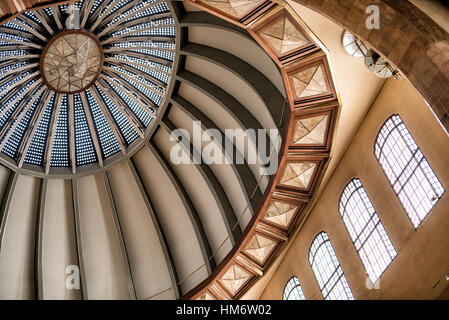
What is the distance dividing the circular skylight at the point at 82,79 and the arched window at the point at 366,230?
7.92 metres

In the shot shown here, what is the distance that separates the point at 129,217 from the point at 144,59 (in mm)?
5966

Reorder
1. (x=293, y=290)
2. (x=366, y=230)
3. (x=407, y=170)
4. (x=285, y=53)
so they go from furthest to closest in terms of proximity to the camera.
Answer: (x=293, y=290)
(x=366, y=230)
(x=285, y=53)
(x=407, y=170)

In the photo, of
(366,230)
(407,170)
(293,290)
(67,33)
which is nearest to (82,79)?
(67,33)

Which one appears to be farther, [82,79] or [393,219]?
[82,79]

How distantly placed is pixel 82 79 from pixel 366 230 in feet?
38.9

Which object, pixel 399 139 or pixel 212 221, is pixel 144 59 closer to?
pixel 212 221

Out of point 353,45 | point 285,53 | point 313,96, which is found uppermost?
point 285,53

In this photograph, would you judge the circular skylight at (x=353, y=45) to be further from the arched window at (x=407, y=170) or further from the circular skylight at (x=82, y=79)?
the circular skylight at (x=82, y=79)

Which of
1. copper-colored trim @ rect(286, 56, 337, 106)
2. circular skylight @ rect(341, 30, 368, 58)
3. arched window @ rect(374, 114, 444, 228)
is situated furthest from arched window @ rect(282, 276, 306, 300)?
circular skylight @ rect(341, 30, 368, 58)

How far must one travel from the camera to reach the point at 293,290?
1502 centimetres

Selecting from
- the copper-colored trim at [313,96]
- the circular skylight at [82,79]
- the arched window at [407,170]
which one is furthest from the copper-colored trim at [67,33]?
the arched window at [407,170]

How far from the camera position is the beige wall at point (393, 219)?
375 inches

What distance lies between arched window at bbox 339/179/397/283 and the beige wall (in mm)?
192

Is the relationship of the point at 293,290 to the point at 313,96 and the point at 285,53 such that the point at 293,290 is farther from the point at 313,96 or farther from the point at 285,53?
the point at 285,53
